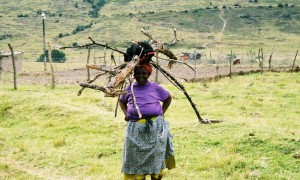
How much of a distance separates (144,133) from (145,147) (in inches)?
6.4

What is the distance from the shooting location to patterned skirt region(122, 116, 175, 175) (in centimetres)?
511

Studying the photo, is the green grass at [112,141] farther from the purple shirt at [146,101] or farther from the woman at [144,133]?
the purple shirt at [146,101]

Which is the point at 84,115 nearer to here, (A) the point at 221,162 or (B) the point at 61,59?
(A) the point at 221,162

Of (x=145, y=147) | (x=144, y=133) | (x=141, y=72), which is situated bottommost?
(x=145, y=147)

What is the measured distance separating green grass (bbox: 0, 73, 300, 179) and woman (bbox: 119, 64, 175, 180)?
182 centimetres

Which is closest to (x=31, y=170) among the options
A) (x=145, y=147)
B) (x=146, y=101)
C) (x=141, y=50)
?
(x=145, y=147)

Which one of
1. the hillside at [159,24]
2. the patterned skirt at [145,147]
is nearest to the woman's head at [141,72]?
the patterned skirt at [145,147]

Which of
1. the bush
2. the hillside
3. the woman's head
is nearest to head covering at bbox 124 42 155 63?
the woman's head

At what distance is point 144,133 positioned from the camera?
512 cm

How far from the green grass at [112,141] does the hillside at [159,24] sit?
3883 centimetres

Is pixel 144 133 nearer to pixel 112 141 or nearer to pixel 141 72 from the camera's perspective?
pixel 141 72

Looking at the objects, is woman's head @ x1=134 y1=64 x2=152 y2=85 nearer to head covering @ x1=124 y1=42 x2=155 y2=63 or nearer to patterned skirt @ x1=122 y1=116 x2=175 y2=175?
head covering @ x1=124 y1=42 x2=155 y2=63

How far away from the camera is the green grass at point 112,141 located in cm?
702

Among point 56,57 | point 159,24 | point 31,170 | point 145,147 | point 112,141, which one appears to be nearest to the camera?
point 145,147
